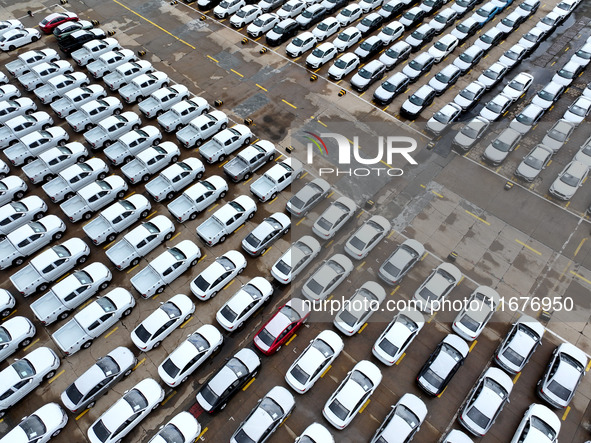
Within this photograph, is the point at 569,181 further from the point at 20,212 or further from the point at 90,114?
the point at 20,212

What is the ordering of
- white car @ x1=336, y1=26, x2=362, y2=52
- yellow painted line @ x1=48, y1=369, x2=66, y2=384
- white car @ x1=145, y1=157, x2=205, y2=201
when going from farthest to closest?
white car @ x1=336, y1=26, x2=362, y2=52 → white car @ x1=145, y1=157, x2=205, y2=201 → yellow painted line @ x1=48, y1=369, x2=66, y2=384

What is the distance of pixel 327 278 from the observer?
82.5 feet

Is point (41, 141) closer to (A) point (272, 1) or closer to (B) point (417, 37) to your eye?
(A) point (272, 1)

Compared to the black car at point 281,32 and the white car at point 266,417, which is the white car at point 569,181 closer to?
the white car at point 266,417

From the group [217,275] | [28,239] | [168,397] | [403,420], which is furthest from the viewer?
[28,239]

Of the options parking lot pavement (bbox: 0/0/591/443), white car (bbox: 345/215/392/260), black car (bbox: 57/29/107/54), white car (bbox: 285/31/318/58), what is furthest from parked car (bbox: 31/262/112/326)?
white car (bbox: 285/31/318/58)

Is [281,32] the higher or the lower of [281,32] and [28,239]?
the higher

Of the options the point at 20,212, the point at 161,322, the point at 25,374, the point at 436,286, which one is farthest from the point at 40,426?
the point at 436,286

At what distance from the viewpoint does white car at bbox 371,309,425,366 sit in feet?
74.3

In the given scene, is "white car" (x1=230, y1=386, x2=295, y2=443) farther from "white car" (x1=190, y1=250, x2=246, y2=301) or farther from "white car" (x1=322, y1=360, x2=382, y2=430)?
"white car" (x1=190, y1=250, x2=246, y2=301)

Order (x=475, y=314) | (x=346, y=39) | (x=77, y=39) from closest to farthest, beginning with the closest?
(x=475, y=314) → (x=77, y=39) → (x=346, y=39)

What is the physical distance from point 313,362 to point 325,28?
3602cm

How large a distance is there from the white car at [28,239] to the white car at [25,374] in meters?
7.17

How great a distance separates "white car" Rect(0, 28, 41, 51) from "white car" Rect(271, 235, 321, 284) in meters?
38.7
